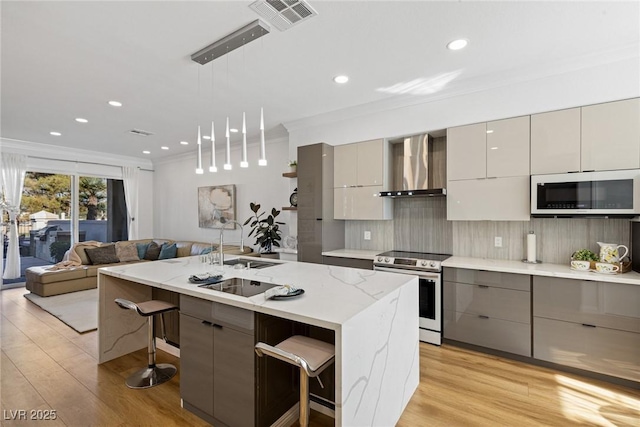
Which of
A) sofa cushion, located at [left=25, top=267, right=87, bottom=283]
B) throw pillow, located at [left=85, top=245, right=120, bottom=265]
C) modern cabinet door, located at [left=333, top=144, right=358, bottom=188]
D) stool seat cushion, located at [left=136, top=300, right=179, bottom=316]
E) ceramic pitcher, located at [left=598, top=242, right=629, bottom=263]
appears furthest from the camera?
throw pillow, located at [left=85, top=245, right=120, bottom=265]

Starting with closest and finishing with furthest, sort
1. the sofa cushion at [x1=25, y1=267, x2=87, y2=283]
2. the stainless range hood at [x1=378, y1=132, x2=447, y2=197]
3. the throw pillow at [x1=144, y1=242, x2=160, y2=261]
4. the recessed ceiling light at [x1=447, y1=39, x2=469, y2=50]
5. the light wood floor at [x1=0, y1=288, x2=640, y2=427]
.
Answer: the light wood floor at [x1=0, y1=288, x2=640, y2=427], the recessed ceiling light at [x1=447, y1=39, x2=469, y2=50], the stainless range hood at [x1=378, y1=132, x2=447, y2=197], the sofa cushion at [x1=25, y1=267, x2=87, y2=283], the throw pillow at [x1=144, y1=242, x2=160, y2=261]

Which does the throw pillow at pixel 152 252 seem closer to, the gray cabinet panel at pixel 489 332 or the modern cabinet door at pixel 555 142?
the gray cabinet panel at pixel 489 332

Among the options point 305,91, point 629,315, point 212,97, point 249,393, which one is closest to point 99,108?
point 212,97

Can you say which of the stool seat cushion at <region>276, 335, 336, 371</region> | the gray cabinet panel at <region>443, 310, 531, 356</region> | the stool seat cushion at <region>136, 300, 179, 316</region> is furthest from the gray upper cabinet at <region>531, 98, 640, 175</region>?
the stool seat cushion at <region>136, 300, 179, 316</region>

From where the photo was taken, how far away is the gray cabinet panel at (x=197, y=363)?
1.93 metres

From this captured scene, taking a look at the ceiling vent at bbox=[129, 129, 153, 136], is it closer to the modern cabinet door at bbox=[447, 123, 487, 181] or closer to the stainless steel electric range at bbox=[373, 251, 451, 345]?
the stainless steel electric range at bbox=[373, 251, 451, 345]

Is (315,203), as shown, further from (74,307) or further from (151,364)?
(74,307)

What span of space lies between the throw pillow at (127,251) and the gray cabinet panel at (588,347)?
6989 millimetres

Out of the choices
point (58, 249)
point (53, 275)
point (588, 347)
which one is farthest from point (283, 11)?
point (58, 249)

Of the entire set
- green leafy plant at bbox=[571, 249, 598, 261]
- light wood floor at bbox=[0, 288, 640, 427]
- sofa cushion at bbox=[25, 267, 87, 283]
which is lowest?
light wood floor at bbox=[0, 288, 640, 427]

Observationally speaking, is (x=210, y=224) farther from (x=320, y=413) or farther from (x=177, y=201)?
(x=320, y=413)

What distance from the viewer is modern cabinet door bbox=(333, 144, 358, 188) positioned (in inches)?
153

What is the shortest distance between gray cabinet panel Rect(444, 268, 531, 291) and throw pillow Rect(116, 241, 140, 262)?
6.26 meters

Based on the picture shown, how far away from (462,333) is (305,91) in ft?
9.99
